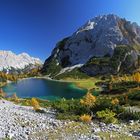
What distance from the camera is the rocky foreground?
23.8 meters

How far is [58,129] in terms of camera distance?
87.6 feet

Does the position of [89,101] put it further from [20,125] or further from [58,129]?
[20,125]

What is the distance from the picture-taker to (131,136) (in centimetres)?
2480

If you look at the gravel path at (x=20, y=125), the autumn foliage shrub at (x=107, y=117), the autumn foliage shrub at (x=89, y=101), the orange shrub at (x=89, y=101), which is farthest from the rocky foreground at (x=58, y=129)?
the orange shrub at (x=89, y=101)

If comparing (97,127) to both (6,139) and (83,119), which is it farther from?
(6,139)

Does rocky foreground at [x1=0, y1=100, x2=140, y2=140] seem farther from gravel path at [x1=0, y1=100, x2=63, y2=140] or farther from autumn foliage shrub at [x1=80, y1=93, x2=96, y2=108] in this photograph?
autumn foliage shrub at [x1=80, y1=93, x2=96, y2=108]

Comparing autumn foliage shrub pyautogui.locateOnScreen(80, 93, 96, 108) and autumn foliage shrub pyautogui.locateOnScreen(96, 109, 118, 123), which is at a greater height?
autumn foliage shrub pyautogui.locateOnScreen(80, 93, 96, 108)

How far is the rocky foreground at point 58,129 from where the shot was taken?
78.2ft

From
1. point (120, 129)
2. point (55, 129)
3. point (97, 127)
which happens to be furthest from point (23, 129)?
point (120, 129)

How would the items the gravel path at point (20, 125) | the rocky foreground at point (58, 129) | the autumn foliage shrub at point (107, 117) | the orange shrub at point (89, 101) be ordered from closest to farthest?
the gravel path at point (20, 125) < the rocky foreground at point (58, 129) < the autumn foliage shrub at point (107, 117) < the orange shrub at point (89, 101)

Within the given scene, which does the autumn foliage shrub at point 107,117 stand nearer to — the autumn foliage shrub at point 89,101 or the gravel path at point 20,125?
the gravel path at point 20,125

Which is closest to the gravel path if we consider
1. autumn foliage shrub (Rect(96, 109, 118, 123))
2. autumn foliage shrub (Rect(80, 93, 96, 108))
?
autumn foliage shrub (Rect(96, 109, 118, 123))

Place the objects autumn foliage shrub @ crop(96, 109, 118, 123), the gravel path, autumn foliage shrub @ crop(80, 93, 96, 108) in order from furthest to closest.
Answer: autumn foliage shrub @ crop(80, 93, 96, 108) → autumn foliage shrub @ crop(96, 109, 118, 123) → the gravel path

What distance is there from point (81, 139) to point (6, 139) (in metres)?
5.85
